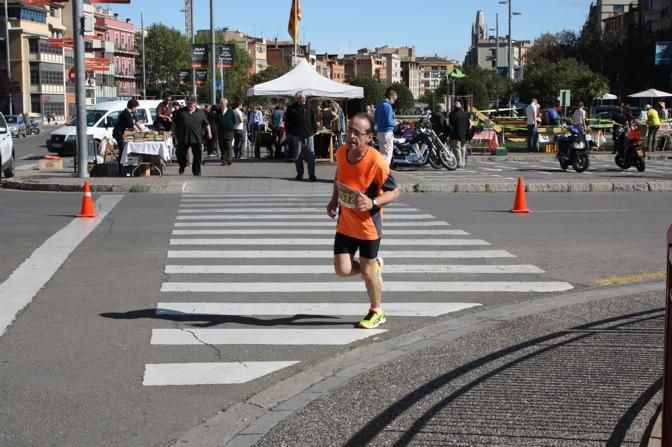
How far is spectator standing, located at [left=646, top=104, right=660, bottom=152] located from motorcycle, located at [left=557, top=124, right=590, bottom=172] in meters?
8.55

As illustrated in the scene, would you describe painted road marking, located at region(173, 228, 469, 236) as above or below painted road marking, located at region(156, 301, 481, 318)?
above

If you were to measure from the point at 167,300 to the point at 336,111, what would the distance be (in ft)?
75.8

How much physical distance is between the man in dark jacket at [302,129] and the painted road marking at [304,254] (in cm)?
982

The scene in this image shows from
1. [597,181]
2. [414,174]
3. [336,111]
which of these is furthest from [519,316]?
[336,111]

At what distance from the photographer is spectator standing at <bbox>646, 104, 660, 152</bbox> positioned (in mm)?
33219

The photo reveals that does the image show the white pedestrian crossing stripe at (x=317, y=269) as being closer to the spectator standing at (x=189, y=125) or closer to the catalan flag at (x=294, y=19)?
the spectator standing at (x=189, y=125)

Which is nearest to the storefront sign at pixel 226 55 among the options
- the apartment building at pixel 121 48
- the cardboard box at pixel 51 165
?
the cardboard box at pixel 51 165

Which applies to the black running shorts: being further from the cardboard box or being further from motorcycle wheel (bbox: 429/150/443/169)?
the cardboard box

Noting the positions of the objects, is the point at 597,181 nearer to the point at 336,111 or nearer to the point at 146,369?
the point at 336,111

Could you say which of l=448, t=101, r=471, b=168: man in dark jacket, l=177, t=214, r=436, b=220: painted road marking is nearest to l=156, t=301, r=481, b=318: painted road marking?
l=177, t=214, r=436, b=220: painted road marking

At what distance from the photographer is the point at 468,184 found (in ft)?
68.7

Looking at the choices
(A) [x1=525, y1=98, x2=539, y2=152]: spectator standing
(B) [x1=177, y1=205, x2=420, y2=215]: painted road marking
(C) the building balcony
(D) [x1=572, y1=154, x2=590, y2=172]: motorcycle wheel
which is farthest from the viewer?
(C) the building balcony

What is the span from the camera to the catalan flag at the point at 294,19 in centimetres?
4044

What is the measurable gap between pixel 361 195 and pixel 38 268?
475 centimetres
